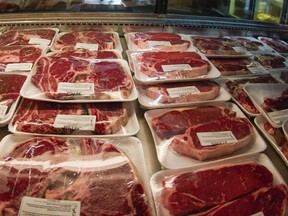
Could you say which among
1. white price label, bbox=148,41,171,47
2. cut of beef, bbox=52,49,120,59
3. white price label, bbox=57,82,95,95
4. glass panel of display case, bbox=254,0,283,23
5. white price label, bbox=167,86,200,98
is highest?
glass panel of display case, bbox=254,0,283,23

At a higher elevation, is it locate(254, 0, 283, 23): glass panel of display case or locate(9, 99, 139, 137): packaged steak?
locate(254, 0, 283, 23): glass panel of display case

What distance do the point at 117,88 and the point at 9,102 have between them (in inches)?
18.0

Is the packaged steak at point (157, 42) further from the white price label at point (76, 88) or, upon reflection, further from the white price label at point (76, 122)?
the white price label at point (76, 122)

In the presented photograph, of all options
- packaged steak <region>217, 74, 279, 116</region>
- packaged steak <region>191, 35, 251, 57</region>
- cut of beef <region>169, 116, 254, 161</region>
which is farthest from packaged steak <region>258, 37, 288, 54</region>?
cut of beef <region>169, 116, 254, 161</region>

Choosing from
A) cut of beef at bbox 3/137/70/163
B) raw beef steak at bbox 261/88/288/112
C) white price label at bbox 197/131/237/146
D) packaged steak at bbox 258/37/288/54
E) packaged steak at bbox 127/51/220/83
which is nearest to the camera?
cut of beef at bbox 3/137/70/163

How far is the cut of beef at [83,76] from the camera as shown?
1237 mm

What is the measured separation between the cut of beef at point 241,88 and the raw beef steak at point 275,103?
0.05 metres

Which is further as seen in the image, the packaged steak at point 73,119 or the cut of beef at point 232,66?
the cut of beef at point 232,66

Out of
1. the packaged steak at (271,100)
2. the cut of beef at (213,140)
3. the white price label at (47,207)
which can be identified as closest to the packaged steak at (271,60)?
the packaged steak at (271,100)

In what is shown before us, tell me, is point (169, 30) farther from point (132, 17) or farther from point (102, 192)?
point (102, 192)

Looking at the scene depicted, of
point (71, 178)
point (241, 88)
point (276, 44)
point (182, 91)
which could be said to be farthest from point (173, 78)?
point (276, 44)

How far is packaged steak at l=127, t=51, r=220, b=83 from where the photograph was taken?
145 cm

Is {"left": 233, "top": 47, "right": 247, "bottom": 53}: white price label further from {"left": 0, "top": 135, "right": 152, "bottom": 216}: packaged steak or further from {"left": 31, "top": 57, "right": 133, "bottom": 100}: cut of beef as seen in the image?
{"left": 0, "top": 135, "right": 152, "bottom": 216}: packaged steak

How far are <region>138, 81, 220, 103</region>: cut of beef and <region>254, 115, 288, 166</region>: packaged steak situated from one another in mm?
246
